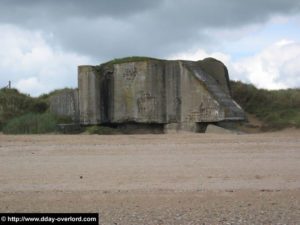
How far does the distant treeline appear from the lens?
1689cm

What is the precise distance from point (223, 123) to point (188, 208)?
9.83 m

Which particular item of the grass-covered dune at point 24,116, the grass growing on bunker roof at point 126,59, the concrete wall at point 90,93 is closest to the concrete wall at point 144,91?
the grass growing on bunker roof at point 126,59

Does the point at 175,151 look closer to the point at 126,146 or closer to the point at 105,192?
the point at 126,146

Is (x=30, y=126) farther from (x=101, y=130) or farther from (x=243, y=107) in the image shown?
(x=243, y=107)

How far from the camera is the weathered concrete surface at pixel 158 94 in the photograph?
50.8 ft

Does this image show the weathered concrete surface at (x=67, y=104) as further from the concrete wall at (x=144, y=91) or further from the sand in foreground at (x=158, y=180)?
the sand in foreground at (x=158, y=180)

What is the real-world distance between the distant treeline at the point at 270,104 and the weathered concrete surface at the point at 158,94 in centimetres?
211

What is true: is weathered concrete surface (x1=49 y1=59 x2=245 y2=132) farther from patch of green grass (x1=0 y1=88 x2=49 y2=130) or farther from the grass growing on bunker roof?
patch of green grass (x1=0 y1=88 x2=49 y2=130)

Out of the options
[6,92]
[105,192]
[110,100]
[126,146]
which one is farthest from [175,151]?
[6,92]

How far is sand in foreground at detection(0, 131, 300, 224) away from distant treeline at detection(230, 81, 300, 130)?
586cm

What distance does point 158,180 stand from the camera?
721 centimetres

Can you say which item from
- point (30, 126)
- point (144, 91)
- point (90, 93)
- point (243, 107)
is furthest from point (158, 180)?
point (243, 107)

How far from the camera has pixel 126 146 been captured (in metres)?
10.7

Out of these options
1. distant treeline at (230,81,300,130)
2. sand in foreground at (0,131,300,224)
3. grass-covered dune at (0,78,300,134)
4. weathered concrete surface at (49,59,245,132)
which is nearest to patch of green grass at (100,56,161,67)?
weathered concrete surface at (49,59,245,132)
